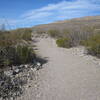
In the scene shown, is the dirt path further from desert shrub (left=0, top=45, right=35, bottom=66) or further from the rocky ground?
desert shrub (left=0, top=45, right=35, bottom=66)

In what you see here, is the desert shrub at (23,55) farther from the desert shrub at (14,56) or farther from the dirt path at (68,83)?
the dirt path at (68,83)

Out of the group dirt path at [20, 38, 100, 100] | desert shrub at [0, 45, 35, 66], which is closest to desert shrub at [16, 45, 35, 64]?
desert shrub at [0, 45, 35, 66]

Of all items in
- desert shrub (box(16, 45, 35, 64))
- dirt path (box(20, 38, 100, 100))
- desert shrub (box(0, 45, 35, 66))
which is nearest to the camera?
dirt path (box(20, 38, 100, 100))

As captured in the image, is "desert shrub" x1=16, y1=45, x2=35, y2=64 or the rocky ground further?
"desert shrub" x1=16, y1=45, x2=35, y2=64

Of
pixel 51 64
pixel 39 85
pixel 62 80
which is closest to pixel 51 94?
pixel 39 85

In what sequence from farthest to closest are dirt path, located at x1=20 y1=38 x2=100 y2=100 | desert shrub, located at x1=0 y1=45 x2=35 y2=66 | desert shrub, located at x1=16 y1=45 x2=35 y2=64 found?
1. desert shrub, located at x1=16 y1=45 x2=35 y2=64
2. desert shrub, located at x1=0 y1=45 x2=35 y2=66
3. dirt path, located at x1=20 y1=38 x2=100 y2=100

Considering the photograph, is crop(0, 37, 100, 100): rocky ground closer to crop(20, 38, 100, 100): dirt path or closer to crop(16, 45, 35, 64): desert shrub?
crop(20, 38, 100, 100): dirt path

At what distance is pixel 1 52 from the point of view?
9.26m

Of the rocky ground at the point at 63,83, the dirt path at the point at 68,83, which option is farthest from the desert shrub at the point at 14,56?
the dirt path at the point at 68,83

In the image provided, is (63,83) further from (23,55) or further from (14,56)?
(14,56)

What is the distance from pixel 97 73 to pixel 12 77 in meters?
4.60

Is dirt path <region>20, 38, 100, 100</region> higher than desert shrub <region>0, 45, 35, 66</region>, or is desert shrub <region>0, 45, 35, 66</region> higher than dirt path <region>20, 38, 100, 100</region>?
desert shrub <region>0, 45, 35, 66</region>

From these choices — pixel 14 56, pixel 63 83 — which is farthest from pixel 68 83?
pixel 14 56

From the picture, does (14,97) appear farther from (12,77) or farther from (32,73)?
(32,73)
